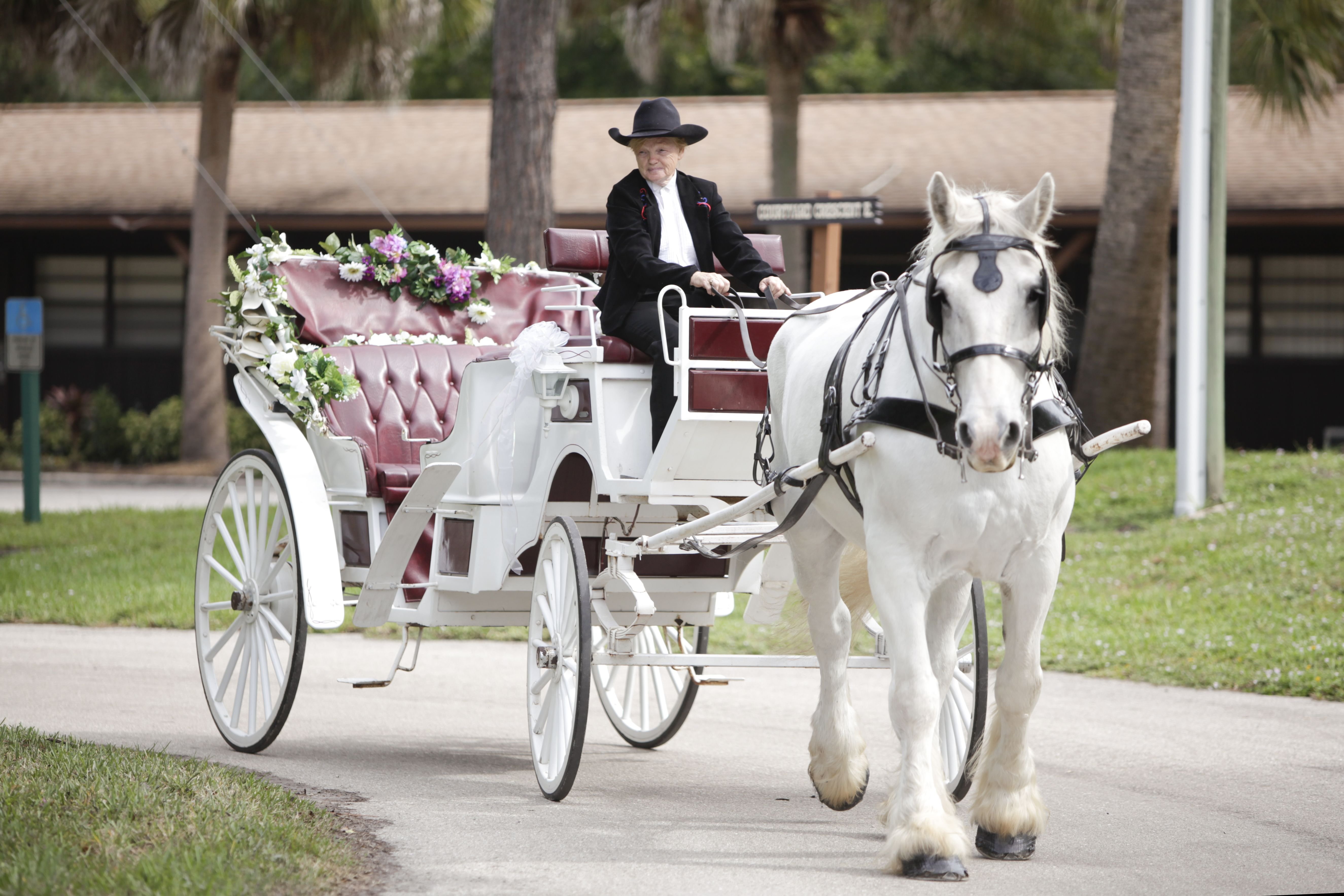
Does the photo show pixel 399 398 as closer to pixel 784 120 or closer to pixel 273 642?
pixel 273 642

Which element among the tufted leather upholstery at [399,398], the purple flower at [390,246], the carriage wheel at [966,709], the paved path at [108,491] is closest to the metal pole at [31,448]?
the paved path at [108,491]

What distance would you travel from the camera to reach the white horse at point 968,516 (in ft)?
14.1

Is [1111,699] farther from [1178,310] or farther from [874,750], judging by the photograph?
[1178,310]

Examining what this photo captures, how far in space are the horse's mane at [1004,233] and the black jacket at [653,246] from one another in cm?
151

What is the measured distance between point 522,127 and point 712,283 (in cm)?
751

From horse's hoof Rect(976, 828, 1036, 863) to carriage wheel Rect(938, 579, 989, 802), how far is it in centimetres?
61

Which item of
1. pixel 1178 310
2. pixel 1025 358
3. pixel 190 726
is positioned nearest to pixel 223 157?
pixel 1178 310

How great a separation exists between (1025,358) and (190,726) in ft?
15.0

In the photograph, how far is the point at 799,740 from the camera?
7.08 meters

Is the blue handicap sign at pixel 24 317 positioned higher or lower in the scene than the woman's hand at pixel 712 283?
higher

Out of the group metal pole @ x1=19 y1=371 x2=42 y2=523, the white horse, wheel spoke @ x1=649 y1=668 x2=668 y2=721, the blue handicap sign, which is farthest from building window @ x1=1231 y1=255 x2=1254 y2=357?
the white horse

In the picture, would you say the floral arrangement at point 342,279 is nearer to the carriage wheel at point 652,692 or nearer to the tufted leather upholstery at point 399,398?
the tufted leather upholstery at point 399,398

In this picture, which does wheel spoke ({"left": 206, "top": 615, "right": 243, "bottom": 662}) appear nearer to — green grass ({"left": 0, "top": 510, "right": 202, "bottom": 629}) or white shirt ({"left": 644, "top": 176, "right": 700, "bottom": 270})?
white shirt ({"left": 644, "top": 176, "right": 700, "bottom": 270})

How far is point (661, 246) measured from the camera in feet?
20.2
